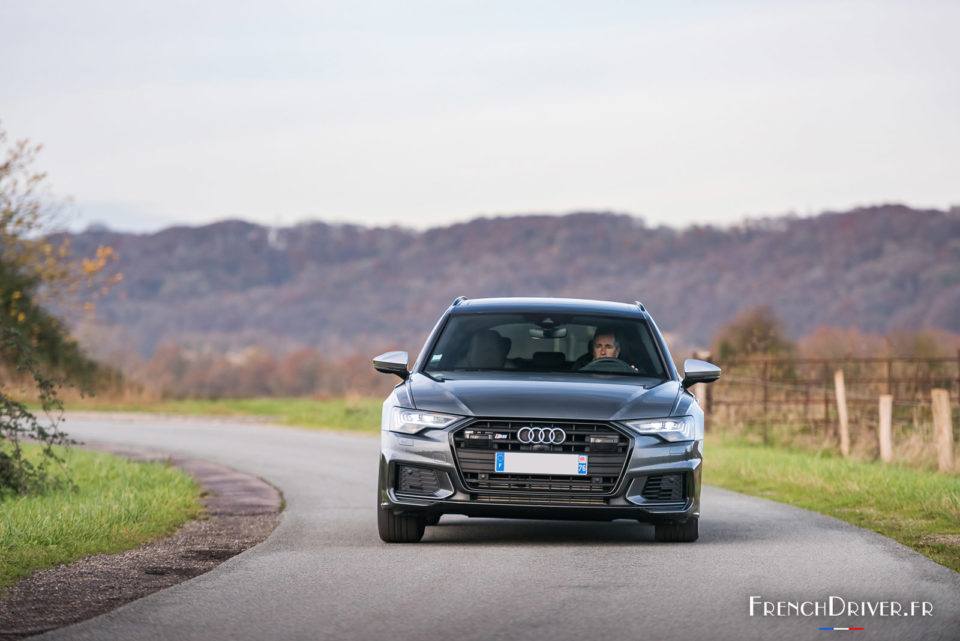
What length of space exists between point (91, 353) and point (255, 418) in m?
7.48

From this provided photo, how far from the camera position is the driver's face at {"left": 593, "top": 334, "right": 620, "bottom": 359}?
33.9 ft

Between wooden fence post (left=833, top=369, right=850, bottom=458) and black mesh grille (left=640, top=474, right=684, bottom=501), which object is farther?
wooden fence post (left=833, top=369, right=850, bottom=458)

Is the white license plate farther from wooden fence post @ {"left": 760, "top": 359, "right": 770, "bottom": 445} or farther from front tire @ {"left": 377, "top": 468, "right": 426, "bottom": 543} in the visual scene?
wooden fence post @ {"left": 760, "top": 359, "right": 770, "bottom": 445}

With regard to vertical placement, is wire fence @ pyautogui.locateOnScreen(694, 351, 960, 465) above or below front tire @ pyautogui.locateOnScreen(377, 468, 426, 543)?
above

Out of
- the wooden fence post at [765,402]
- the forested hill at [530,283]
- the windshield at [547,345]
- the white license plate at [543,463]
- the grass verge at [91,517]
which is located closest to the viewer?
the white license plate at [543,463]

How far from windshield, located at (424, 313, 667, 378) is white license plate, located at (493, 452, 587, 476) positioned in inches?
51.3

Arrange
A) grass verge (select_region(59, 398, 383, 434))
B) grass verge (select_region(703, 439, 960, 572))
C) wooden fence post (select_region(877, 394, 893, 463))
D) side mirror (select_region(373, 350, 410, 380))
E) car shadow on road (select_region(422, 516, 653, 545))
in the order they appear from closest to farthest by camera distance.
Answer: car shadow on road (select_region(422, 516, 653, 545)), side mirror (select_region(373, 350, 410, 380)), grass verge (select_region(703, 439, 960, 572)), wooden fence post (select_region(877, 394, 893, 463)), grass verge (select_region(59, 398, 383, 434))

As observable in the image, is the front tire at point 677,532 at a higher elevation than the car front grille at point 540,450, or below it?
below

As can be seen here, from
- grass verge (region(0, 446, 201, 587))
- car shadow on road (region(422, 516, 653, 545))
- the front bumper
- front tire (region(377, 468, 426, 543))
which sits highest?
the front bumper

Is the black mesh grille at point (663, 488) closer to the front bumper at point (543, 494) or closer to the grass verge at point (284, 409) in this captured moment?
the front bumper at point (543, 494)

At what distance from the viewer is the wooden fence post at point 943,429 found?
17094 millimetres

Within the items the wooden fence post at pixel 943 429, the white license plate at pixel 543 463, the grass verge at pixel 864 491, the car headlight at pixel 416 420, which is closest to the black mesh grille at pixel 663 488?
the white license plate at pixel 543 463

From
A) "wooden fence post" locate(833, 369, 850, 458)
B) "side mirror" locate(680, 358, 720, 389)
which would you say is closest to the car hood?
"side mirror" locate(680, 358, 720, 389)

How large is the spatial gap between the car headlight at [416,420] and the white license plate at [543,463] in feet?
1.56
